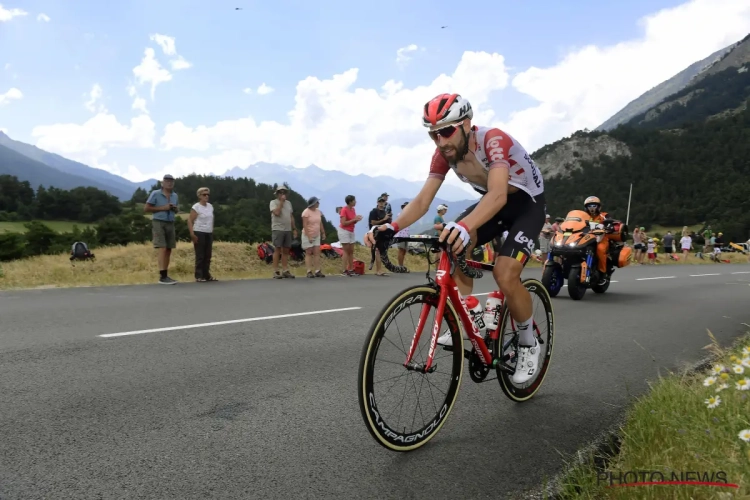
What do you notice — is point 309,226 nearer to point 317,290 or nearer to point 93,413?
point 317,290

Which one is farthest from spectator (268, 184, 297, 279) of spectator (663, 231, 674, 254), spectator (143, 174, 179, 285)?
spectator (663, 231, 674, 254)

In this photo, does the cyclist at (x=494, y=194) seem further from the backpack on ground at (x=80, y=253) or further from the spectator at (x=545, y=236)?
the spectator at (x=545, y=236)

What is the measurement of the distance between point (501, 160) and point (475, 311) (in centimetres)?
96

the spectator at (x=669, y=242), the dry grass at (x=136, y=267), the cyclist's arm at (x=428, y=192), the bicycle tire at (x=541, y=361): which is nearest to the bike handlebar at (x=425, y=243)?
the cyclist's arm at (x=428, y=192)

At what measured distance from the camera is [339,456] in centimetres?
280

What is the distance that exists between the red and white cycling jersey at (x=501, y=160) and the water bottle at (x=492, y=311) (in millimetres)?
747

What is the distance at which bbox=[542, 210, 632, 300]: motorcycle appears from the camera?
959cm

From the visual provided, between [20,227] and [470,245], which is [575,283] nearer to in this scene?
[470,245]

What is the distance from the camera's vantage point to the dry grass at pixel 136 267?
11.2m

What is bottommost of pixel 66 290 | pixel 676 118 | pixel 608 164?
pixel 66 290

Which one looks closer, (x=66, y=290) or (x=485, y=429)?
(x=485, y=429)

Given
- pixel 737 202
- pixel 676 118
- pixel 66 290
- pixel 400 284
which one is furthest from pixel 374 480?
pixel 676 118

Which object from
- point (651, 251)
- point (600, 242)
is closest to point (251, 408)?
point (600, 242)

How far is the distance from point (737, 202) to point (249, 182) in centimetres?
9515
